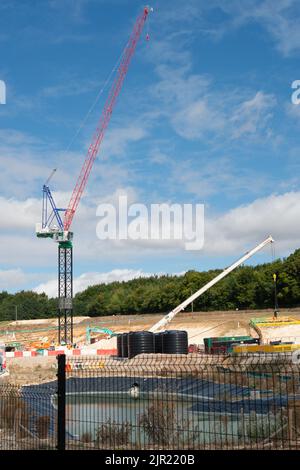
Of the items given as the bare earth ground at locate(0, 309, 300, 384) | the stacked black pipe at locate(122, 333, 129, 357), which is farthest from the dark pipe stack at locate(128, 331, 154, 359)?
→ the bare earth ground at locate(0, 309, 300, 384)

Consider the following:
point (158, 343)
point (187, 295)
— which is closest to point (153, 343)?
point (158, 343)

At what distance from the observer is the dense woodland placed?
103875 millimetres

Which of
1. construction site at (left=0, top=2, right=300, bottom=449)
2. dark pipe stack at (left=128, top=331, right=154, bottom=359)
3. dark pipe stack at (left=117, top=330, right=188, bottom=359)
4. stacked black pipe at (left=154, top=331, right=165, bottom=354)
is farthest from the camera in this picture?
stacked black pipe at (left=154, top=331, right=165, bottom=354)

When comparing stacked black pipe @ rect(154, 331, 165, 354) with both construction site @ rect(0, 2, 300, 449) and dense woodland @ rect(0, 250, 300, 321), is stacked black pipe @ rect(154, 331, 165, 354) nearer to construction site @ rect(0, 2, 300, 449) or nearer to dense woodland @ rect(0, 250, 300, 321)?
construction site @ rect(0, 2, 300, 449)

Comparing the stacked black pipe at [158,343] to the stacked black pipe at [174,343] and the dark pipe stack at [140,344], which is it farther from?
the stacked black pipe at [174,343]

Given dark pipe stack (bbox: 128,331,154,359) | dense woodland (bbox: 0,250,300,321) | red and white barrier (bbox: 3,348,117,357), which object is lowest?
red and white barrier (bbox: 3,348,117,357)

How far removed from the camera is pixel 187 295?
412 feet

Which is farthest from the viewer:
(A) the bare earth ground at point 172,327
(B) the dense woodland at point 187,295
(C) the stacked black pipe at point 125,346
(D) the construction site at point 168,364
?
(B) the dense woodland at point 187,295

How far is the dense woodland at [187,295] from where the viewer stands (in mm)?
103875

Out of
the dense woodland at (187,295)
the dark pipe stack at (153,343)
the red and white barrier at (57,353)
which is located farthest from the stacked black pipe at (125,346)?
the dense woodland at (187,295)

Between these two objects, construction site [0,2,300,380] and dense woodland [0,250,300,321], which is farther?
dense woodland [0,250,300,321]

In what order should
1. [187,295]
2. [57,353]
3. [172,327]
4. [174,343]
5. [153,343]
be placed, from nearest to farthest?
[57,353], [174,343], [153,343], [172,327], [187,295]

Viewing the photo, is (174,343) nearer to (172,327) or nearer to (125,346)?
(125,346)

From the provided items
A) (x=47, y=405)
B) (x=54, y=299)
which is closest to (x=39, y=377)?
(x=47, y=405)
